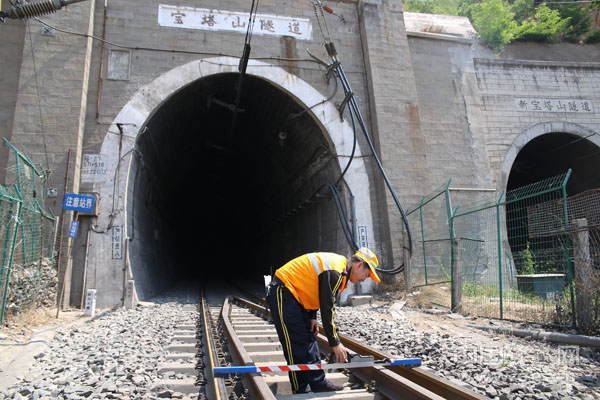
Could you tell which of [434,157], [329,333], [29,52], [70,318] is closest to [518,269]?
[434,157]

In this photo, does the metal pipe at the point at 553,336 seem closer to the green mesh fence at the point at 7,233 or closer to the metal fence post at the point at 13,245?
the metal fence post at the point at 13,245

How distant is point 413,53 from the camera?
39.2ft

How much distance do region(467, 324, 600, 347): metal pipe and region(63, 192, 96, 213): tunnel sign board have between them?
7896 mm

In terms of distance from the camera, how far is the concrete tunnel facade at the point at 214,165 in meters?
8.99

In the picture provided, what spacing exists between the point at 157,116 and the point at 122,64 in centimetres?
146

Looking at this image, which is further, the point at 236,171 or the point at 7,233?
the point at 236,171

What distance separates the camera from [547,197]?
885 cm

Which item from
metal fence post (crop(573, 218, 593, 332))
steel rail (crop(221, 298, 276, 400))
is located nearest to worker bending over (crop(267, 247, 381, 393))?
steel rail (crop(221, 298, 276, 400))

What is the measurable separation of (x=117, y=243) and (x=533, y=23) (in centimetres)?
1746

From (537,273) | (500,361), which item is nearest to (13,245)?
(500,361)

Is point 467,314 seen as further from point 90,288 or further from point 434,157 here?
point 90,288

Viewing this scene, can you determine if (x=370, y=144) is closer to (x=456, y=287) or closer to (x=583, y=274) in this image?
(x=456, y=287)

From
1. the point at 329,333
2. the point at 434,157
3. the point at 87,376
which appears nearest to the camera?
the point at 329,333

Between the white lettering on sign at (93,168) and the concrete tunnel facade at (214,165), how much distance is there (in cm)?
15
